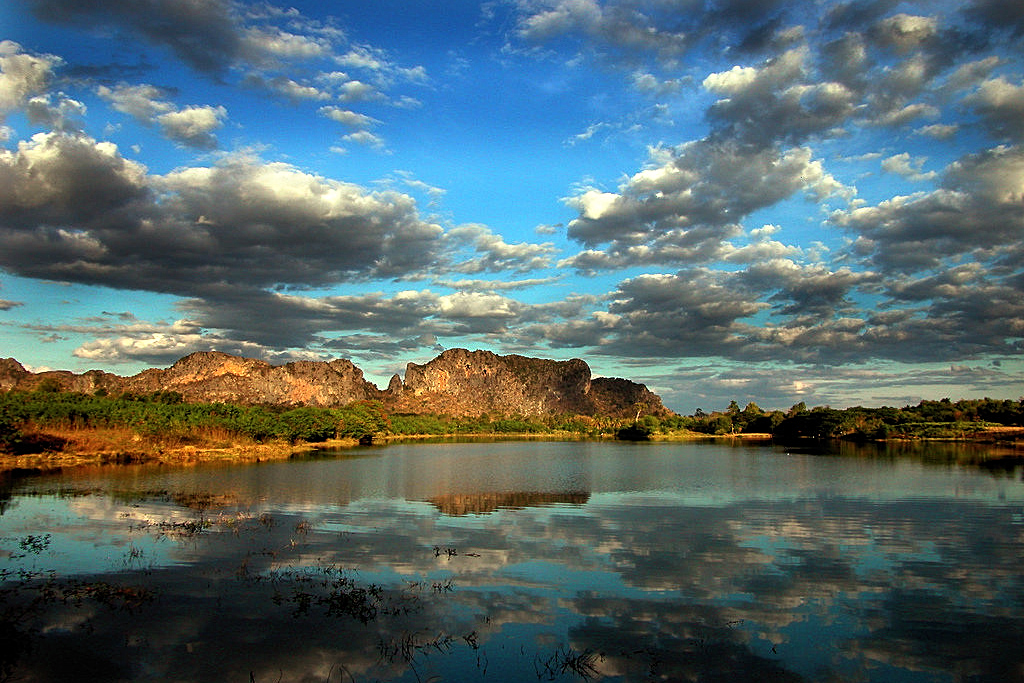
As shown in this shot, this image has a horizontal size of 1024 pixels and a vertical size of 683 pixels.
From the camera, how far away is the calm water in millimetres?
12258

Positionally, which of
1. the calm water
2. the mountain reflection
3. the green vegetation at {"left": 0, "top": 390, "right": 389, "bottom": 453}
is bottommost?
the mountain reflection

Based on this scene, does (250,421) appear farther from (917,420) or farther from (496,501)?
(917,420)

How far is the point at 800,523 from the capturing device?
1184 inches

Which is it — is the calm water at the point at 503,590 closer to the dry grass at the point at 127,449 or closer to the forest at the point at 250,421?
the dry grass at the point at 127,449

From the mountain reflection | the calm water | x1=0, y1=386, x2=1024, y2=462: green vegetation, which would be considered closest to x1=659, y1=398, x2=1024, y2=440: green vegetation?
x1=0, y1=386, x2=1024, y2=462: green vegetation

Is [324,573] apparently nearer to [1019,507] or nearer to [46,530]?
[46,530]

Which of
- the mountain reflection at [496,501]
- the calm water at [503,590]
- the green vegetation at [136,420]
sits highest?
the green vegetation at [136,420]

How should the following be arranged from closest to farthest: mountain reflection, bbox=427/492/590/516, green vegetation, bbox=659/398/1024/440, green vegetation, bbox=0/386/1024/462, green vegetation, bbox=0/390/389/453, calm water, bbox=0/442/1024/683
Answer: calm water, bbox=0/442/1024/683
mountain reflection, bbox=427/492/590/516
green vegetation, bbox=0/390/389/453
green vegetation, bbox=0/386/1024/462
green vegetation, bbox=659/398/1024/440

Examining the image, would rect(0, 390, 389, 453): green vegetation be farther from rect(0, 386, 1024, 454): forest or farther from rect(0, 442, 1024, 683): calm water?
rect(0, 442, 1024, 683): calm water

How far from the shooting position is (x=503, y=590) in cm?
1748

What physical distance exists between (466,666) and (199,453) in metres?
72.3

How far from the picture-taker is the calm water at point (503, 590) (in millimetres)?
12258

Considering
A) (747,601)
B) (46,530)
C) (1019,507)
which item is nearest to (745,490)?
(1019,507)

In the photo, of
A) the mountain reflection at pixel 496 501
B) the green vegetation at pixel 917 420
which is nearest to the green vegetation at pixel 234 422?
the green vegetation at pixel 917 420
